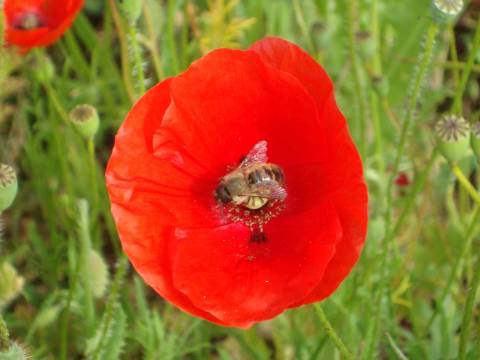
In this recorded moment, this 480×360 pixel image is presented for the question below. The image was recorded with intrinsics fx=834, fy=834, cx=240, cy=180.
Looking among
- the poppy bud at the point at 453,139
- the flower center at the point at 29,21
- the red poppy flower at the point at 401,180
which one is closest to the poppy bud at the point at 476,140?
the poppy bud at the point at 453,139

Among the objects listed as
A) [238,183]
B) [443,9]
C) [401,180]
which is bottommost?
[401,180]

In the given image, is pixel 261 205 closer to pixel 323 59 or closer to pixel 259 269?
pixel 259 269

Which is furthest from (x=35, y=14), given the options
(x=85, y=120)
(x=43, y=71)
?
(x=85, y=120)

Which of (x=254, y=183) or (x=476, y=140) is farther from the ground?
(x=476, y=140)

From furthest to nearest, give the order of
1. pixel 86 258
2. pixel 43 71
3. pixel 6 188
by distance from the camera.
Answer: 1. pixel 43 71
2. pixel 86 258
3. pixel 6 188

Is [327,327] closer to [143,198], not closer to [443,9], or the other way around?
[143,198]

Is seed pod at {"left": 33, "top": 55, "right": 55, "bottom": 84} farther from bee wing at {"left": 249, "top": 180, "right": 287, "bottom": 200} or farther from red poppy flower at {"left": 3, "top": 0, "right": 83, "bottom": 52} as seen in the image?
bee wing at {"left": 249, "top": 180, "right": 287, "bottom": 200}

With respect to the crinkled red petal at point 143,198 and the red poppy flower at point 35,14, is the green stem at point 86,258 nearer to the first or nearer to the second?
the crinkled red petal at point 143,198

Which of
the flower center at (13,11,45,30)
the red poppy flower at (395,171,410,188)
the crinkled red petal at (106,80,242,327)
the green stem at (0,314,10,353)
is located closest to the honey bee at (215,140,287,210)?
the crinkled red petal at (106,80,242,327)
